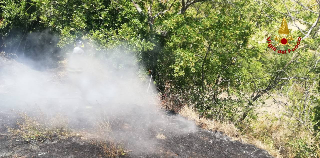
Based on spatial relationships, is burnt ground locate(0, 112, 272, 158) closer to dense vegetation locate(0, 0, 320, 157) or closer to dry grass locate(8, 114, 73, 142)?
dry grass locate(8, 114, 73, 142)

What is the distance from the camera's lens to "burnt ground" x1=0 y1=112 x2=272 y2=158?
5.09 m

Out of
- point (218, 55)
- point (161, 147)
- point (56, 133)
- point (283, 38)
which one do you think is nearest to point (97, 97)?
point (56, 133)

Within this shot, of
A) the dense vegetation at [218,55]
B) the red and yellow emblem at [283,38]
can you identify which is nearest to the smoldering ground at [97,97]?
the dense vegetation at [218,55]

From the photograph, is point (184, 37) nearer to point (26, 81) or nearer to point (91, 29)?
point (91, 29)

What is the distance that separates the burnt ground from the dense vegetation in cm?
88

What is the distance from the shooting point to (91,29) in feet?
29.0

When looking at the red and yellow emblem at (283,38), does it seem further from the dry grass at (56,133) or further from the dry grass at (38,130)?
the dry grass at (38,130)

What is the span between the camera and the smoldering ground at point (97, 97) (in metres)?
6.48

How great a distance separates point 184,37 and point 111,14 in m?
3.11

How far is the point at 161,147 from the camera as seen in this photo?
5.80 metres

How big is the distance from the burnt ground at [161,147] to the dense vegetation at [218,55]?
0.88 m

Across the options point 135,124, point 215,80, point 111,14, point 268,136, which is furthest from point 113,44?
point 268,136

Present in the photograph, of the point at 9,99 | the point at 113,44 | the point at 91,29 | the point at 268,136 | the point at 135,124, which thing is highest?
the point at 91,29

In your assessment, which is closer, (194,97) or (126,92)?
(194,97)
